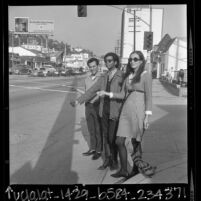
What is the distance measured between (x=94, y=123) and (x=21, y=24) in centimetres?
118

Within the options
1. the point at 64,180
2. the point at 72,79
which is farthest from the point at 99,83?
the point at 64,180

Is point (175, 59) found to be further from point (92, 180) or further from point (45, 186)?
point (45, 186)

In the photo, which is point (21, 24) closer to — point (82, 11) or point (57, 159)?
point (82, 11)

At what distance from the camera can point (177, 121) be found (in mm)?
3703

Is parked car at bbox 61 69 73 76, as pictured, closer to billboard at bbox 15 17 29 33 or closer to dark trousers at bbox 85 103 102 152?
dark trousers at bbox 85 103 102 152

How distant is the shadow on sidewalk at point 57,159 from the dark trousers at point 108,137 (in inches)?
12.4

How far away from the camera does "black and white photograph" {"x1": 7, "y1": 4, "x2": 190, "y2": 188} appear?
355 cm

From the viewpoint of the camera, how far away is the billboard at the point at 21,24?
348 cm

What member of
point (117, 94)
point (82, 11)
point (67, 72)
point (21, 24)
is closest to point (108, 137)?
point (117, 94)

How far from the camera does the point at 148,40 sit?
12.0 feet

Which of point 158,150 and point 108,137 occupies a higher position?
point 108,137

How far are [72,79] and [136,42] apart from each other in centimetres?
74

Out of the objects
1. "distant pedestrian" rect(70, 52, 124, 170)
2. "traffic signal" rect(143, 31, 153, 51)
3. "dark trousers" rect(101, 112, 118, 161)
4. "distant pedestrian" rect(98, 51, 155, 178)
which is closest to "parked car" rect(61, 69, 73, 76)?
"distant pedestrian" rect(70, 52, 124, 170)
